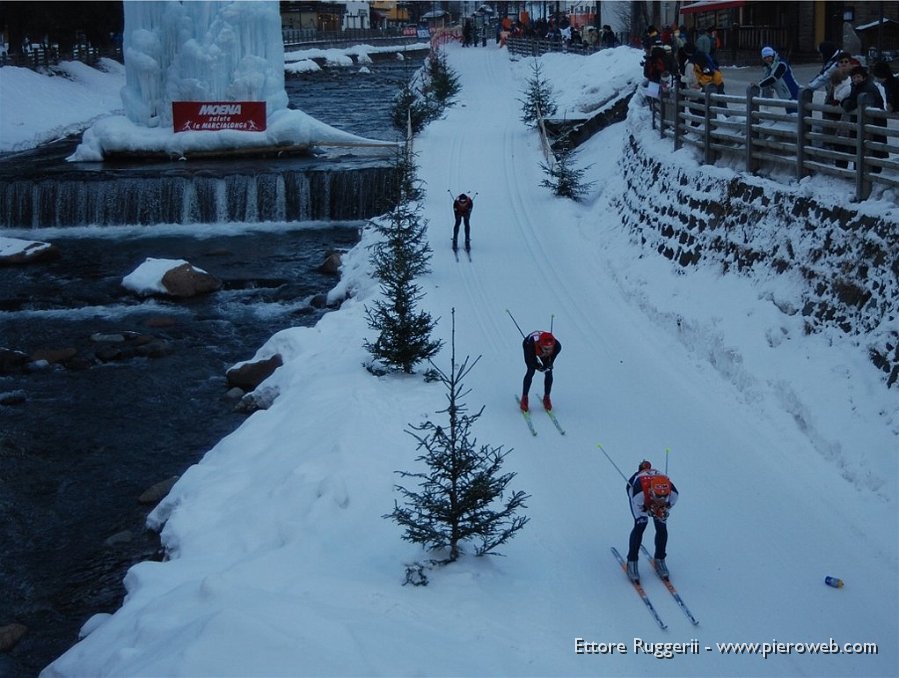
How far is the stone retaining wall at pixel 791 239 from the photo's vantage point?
12102 millimetres

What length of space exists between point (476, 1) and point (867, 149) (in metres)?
116

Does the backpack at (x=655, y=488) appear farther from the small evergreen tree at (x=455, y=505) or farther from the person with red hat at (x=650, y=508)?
the small evergreen tree at (x=455, y=505)

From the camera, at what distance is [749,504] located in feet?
36.4

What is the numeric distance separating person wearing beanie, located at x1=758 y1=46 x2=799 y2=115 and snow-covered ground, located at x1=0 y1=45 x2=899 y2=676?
319 centimetres

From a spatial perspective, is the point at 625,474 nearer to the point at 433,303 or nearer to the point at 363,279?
the point at 433,303

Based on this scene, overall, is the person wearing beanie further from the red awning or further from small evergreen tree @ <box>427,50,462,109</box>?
small evergreen tree @ <box>427,50,462,109</box>

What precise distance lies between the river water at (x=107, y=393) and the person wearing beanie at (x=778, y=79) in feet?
31.5

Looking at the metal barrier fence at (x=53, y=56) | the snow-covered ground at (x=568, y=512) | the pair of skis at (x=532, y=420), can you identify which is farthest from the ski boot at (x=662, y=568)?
the metal barrier fence at (x=53, y=56)

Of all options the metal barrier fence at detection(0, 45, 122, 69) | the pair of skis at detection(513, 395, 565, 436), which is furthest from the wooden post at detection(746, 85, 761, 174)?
the metal barrier fence at detection(0, 45, 122, 69)

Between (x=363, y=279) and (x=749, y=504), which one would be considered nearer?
(x=749, y=504)

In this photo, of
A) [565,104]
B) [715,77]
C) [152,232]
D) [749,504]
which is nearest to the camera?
[749,504]

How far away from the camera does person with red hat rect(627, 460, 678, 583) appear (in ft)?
30.0

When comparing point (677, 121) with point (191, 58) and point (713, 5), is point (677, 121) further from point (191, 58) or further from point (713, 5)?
point (191, 58)

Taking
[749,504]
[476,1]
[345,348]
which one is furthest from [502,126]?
[476,1]
